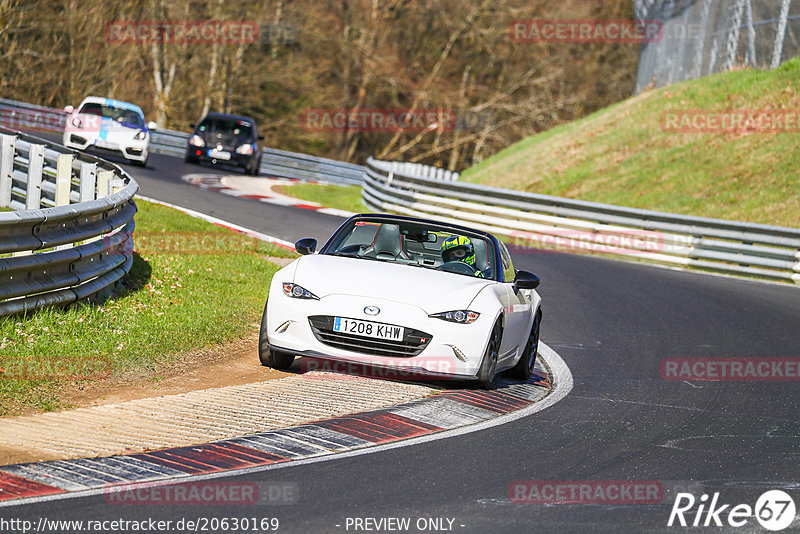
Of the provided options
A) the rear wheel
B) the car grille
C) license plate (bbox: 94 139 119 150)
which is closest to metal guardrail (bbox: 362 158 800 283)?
license plate (bbox: 94 139 119 150)

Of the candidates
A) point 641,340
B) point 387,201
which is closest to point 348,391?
point 641,340

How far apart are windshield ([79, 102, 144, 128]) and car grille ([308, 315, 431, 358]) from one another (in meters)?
20.0

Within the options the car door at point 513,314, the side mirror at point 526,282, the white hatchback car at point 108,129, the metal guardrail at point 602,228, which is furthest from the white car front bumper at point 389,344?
the white hatchback car at point 108,129

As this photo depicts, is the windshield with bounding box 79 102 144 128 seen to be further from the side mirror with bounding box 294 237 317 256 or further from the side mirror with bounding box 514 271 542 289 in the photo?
the side mirror with bounding box 514 271 542 289

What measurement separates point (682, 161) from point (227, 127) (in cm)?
1308

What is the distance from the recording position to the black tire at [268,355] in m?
8.33

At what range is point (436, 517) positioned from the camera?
5.07m

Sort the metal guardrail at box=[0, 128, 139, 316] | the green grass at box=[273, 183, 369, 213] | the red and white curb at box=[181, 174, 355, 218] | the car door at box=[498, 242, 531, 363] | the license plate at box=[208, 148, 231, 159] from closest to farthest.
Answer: the metal guardrail at box=[0, 128, 139, 316]
the car door at box=[498, 242, 531, 363]
the red and white curb at box=[181, 174, 355, 218]
the green grass at box=[273, 183, 369, 213]
the license plate at box=[208, 148, 231, 159]

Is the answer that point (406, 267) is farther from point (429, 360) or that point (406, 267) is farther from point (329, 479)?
point (329, 479)

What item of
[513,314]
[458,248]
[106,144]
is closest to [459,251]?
[458,248]

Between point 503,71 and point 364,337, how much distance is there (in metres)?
47.8

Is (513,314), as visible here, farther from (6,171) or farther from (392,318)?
(6,171)

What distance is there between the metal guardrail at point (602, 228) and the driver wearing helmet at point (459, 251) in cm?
1221

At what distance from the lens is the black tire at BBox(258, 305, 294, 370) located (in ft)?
27.3
